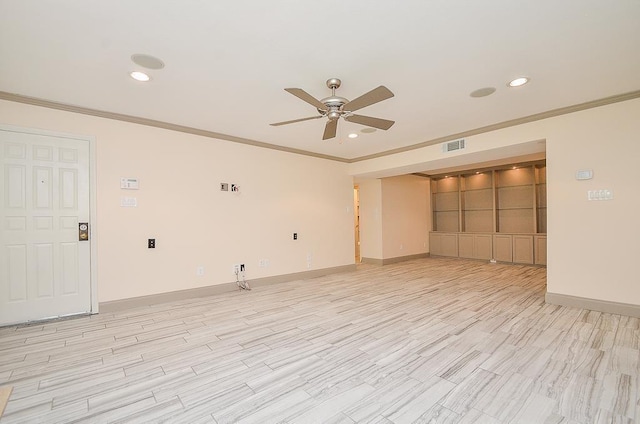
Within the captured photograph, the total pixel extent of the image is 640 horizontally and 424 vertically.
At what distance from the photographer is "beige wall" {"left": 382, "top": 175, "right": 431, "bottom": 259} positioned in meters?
7.61

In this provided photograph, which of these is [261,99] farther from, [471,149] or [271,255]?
[471,149]

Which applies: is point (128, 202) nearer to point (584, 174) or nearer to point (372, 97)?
point (372, 97)

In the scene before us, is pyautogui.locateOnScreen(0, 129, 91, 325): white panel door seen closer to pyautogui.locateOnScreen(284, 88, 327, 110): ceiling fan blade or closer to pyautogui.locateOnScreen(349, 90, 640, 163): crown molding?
pyautogui.locateOnScreen(284, 88, 327, 110): ceiling fan blade

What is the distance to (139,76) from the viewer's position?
2848 mm

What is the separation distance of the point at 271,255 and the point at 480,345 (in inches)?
145

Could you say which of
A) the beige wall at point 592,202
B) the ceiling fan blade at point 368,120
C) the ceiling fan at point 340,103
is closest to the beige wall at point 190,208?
the ceiling fan at point 340,103

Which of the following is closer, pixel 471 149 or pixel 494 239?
pixel 471 149

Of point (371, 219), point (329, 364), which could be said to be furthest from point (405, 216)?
point (329, 364)

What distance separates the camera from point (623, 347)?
264 centimetres

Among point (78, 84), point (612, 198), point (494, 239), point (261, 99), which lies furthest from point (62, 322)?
point (494, 239)

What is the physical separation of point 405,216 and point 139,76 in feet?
23.0

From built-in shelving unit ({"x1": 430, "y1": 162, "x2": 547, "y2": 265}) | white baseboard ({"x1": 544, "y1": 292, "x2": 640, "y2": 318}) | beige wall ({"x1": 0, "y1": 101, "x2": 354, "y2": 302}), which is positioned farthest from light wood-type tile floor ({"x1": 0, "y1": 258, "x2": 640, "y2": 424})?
built-in shelving unit ({"x1": 430, "y1": 162, "x2": 547, "y2": 265})

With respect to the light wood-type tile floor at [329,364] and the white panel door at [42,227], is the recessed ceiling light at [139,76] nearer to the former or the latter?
the white panel door at [42,227]

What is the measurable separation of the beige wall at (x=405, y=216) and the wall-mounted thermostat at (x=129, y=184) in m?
5.52
